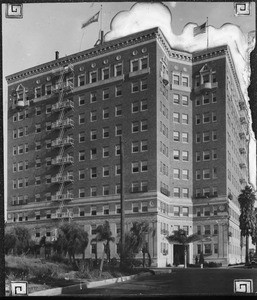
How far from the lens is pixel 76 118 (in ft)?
31.0

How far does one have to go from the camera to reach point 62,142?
371 inches

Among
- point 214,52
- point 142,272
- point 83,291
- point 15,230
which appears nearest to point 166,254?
point 142,272

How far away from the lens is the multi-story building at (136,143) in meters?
9.19

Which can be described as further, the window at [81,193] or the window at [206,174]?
the window at [81,193]

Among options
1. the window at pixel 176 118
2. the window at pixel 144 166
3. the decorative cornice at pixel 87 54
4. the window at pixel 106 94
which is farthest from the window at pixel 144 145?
the decorative cornice at pixel 87 54

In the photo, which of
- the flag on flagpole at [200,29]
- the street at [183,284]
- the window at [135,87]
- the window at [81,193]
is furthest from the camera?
the window at [81,193]

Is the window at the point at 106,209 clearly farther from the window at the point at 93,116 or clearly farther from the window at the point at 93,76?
the window at the point at 93,76

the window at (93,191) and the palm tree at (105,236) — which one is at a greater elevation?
the window at (93,191)

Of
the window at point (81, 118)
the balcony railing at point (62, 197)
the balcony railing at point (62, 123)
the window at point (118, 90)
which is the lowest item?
the balcony railing at point (62, 197)

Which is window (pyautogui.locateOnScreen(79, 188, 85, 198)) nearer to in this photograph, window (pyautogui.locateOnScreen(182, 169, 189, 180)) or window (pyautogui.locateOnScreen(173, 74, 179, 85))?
window (pyautogui.locateOnScreen(182, 169, 189, 180))

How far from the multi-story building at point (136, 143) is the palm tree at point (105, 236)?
0.06 metres

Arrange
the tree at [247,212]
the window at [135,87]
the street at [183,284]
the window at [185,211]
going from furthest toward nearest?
the window at [135,87], the window at [185,211], the tree at [247,212], the street at [183,284]

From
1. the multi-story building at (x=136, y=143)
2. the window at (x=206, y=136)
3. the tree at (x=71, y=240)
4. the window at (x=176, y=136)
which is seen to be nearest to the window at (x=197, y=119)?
the multi-story building at (x=136, y=143)

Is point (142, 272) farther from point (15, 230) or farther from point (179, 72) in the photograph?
point (179, 72)
